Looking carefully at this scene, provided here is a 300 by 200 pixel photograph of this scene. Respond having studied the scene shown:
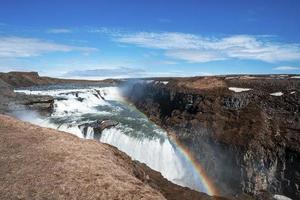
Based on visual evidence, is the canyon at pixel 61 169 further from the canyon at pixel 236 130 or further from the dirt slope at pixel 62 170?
the canyon at pixel 236 130

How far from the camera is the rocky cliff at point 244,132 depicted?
29812 millimetres

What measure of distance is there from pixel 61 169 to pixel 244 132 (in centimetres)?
2532

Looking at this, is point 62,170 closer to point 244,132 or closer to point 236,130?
point 244,132

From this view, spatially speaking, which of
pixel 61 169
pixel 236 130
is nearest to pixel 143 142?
pixel 236 130

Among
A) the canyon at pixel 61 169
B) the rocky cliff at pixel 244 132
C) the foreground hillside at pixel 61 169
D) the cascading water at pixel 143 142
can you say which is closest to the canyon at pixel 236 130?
the rocky cliff at pixel 244 132

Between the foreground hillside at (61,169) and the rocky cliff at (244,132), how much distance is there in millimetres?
15975

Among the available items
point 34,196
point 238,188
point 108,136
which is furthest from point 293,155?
point 34,196

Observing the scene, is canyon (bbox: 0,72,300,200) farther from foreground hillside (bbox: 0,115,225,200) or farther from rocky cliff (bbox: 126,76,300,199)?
foreground hillside (bbox: 0,115,225,200)

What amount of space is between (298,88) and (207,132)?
39.7ft

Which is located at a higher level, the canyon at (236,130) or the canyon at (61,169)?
the canyon at (61,169)

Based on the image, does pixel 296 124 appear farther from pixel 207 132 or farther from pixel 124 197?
pixel 124 197

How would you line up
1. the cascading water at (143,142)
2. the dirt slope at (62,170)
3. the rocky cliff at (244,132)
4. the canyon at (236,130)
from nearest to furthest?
1. the dirt slope at (62,170)
2. the canyon at (236,130)
3. the rocky cliff at (244,132)
4. the cascading water at (143,142)

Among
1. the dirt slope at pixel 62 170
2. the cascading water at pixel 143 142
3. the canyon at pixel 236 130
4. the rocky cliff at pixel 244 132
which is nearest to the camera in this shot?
the dirt slope at pixel 62 170

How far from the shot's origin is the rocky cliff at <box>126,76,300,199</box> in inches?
1174
